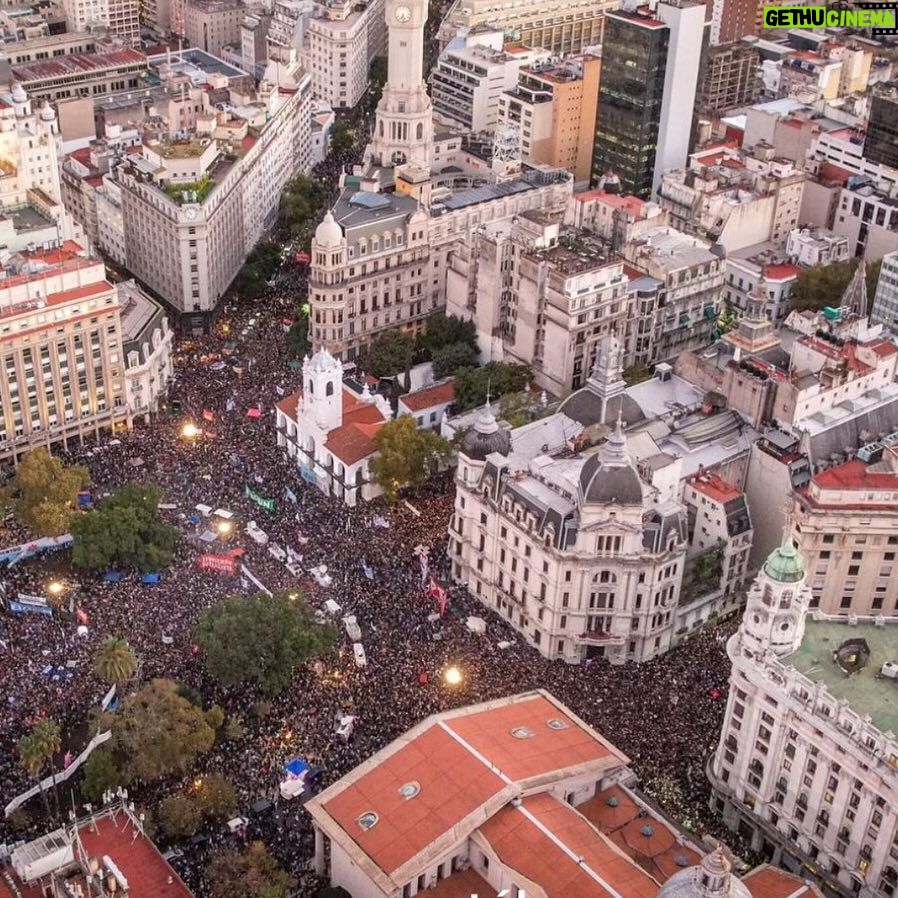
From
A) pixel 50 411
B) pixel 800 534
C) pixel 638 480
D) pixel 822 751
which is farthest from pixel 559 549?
pixel 50 411

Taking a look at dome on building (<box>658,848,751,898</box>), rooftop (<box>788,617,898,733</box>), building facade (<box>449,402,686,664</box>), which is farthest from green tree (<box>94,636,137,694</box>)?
rooftop (<box>788,617,898,733</box>)

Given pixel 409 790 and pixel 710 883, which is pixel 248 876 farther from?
pixel 710 883

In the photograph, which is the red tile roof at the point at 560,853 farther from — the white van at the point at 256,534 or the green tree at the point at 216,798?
the white van at the point at 256,534

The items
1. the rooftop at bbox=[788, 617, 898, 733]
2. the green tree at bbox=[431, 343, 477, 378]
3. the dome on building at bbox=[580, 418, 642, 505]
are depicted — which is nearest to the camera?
the rooftop at bbox=[788, 617, 898, 733]

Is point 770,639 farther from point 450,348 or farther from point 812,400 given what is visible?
point 450,348

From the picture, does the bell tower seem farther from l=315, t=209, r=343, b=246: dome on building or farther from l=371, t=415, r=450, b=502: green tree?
l=315, t=209, r=343, b=246: dome on building

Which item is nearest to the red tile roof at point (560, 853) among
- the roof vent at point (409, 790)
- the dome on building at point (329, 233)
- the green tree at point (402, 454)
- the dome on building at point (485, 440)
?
the roof vent at point (409, 790)

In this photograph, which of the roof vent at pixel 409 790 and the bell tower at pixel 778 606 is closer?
the roof vent at pixel 409 790
